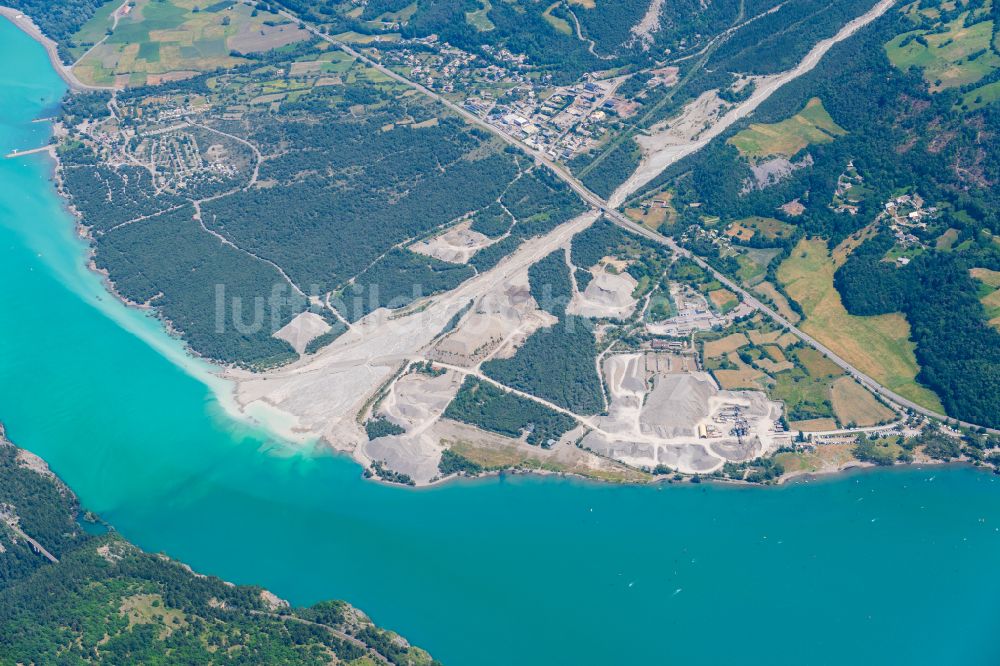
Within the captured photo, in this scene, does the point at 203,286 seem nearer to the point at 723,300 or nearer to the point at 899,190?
the point at 723,300

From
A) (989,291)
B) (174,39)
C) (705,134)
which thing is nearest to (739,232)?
(705,134)

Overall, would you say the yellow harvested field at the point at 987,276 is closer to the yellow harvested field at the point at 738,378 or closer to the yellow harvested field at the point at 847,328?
the yellow harvested field at the point at 847,328

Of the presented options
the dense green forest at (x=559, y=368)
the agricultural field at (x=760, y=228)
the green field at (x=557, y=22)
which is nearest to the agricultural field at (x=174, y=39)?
the green field at (x=557, y=22)

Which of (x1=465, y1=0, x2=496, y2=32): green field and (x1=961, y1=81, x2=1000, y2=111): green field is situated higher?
(x1=465, y1=0, x2=496, y2=32): green field

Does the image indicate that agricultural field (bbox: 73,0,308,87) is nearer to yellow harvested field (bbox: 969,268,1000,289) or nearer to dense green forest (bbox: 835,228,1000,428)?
dense green forest (bbox: 835,228,1000,428)

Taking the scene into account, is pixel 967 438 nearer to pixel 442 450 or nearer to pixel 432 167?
pixel 442 450

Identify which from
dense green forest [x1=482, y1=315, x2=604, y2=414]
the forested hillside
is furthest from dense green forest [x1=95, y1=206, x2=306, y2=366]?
dense green forest [x1=482, y1=315, x2=604, y2=414]

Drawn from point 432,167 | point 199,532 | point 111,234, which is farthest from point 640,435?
point 111,234
